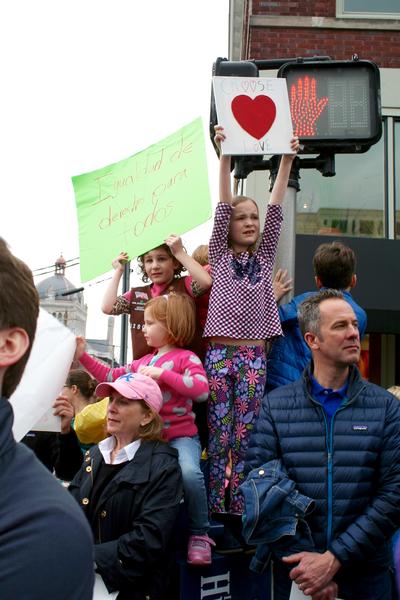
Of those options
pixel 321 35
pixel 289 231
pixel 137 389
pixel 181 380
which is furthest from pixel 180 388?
pixel 321 35

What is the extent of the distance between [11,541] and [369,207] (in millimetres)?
10686

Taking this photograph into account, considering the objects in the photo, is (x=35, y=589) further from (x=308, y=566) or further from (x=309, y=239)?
(x=309, y=239)

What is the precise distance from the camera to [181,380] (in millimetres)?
Answer: 3318

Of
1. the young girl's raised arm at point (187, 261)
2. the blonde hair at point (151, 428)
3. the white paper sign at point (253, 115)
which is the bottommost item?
the blonde hair at point (151, 428)

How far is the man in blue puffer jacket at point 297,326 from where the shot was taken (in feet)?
11.7

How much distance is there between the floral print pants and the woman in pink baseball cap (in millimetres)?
301

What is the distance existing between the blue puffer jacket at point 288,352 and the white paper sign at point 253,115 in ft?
2.67

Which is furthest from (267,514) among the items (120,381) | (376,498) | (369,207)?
(369,207)

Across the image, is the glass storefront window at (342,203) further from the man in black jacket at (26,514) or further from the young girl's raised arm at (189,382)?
the man in black jacket at (26,514)

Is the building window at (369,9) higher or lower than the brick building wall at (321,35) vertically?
higher

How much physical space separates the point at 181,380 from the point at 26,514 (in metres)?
2.28

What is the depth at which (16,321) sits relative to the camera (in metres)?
1.20

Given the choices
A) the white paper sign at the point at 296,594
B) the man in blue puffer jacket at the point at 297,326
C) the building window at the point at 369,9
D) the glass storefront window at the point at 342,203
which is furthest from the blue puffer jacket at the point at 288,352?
the building window at the point at 369,9

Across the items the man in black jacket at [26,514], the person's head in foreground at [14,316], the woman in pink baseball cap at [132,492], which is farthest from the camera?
the woman in pink baseball cap at [132,492]
